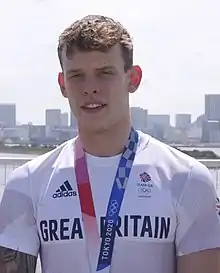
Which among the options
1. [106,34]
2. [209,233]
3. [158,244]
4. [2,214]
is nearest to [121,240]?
[158,244]

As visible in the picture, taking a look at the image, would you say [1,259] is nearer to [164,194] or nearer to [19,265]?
[19,265]

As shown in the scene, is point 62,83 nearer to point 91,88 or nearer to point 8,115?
point 91,88

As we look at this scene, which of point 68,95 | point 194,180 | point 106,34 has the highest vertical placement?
point 106,34

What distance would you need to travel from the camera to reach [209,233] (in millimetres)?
2271

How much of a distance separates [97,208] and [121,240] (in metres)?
0.13

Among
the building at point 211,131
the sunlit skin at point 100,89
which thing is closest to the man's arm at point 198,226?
the sunlit skin at point 100,89

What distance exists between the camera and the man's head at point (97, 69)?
224 cm

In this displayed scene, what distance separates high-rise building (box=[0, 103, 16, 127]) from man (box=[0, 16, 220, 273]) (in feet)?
22.9

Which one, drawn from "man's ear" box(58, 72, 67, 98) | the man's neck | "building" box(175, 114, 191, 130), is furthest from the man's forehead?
"building" box(175, 114, 191, 130)

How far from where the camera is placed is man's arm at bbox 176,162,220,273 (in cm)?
224

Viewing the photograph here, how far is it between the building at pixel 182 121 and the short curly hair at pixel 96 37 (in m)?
6.45

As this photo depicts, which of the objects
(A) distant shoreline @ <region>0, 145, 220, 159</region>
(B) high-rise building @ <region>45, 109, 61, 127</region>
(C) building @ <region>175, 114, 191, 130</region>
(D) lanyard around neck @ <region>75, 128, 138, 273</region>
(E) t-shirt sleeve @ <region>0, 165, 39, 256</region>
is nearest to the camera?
(D) lanyard around neck @ <region>75, 128, 138, 273</region>

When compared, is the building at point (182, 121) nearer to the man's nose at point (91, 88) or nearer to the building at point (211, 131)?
the building at point (211, 131)

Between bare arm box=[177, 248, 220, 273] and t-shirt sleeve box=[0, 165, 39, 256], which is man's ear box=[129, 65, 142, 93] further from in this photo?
bare arm box=[177, 248, 220, 273]
